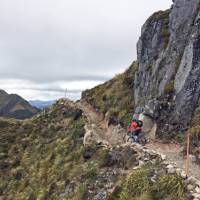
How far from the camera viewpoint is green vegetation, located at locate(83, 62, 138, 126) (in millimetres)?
36244

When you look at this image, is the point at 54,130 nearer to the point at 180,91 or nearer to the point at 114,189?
the point at 180,91

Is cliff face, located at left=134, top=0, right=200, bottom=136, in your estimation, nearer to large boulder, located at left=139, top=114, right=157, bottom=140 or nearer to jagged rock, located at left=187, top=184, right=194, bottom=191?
large boulder, located at left=139, top=114, right=157, bottom=140

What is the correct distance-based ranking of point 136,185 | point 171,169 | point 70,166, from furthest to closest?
point 70,166 → point 136,185 → point 171,169

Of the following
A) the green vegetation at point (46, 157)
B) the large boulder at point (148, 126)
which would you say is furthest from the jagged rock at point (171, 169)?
the large boulder at point (148, 126)

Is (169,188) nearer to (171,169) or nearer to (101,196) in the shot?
(171,169)

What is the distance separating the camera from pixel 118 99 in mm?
40312

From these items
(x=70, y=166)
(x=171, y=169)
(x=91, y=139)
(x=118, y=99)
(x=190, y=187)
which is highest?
(x=118, y=99)

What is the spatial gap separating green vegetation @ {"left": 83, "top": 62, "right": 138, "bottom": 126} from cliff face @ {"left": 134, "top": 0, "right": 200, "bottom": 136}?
208cm

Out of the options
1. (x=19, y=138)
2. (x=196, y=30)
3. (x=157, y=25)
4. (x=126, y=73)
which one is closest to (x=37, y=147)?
(x=19, y=138)

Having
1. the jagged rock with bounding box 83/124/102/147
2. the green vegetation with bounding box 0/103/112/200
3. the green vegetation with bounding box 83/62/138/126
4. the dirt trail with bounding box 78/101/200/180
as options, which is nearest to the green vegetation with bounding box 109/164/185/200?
the dirt trail with bounding box 78/101/200/180

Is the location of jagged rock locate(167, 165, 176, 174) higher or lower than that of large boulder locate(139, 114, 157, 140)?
lower

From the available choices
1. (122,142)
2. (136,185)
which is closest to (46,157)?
(122,142)

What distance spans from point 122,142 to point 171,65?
26.7ft

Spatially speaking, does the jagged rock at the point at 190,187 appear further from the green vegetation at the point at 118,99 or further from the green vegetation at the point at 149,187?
the green vegetation at the point at 118,99
